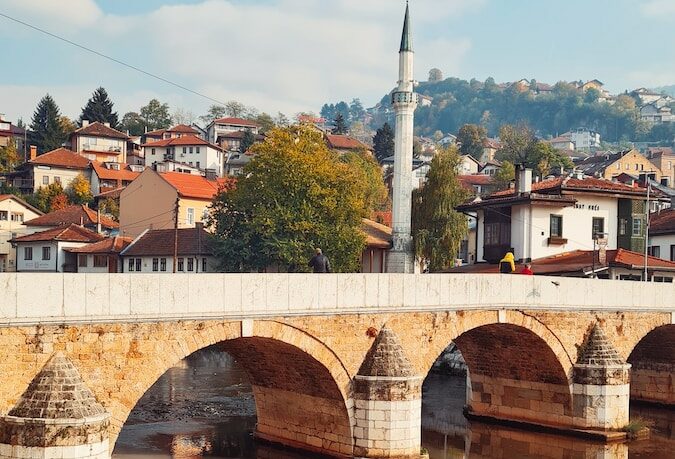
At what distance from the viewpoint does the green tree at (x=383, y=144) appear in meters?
108

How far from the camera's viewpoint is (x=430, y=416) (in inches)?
1103

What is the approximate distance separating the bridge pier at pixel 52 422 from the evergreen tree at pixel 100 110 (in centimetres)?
8595

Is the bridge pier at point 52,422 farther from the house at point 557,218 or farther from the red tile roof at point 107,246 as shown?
the red tile roof at point 107,246

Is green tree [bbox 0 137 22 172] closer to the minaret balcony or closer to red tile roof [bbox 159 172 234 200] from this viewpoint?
red tile roof [bbox 159 172 234 200]

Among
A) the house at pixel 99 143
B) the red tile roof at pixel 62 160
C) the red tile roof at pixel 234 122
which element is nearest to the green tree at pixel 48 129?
the house at pixel 99 143

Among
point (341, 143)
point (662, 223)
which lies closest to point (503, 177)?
point (341, 143)

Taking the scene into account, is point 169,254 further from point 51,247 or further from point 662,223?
point 662,223

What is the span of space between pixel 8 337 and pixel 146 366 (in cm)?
266

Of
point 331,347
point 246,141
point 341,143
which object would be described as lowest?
point 331,347

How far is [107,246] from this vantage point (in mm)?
51594

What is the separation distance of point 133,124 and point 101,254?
64.1 metres

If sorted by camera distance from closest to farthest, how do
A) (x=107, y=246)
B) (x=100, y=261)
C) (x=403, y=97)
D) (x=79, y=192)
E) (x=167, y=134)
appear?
1. (x=107, y=246)
2. (x=100, y=261)
3. (x=403, y=97)
4. (x=79, y=192)
5. (x=167, y=134)

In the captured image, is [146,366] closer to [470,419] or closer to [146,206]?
[470,419]

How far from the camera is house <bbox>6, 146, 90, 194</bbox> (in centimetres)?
7219
